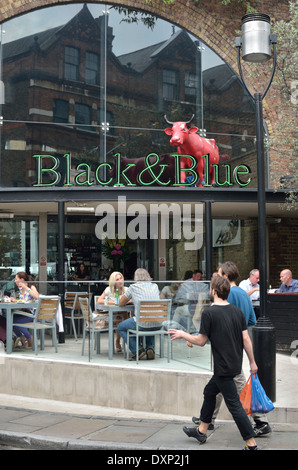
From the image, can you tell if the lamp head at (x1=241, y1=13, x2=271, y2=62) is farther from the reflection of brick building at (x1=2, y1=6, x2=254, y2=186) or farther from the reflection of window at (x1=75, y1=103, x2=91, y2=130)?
the reflection of window at (x1=75, y1=103, x2=91, y2=130)

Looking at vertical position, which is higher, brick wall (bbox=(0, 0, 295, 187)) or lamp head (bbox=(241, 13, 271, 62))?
brick wall (bbox=(0, 0, 295, 187))

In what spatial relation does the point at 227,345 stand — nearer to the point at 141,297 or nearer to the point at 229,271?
the point at 229,271

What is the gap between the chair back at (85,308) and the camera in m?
8.98

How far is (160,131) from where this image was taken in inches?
579

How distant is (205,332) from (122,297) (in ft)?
9.68

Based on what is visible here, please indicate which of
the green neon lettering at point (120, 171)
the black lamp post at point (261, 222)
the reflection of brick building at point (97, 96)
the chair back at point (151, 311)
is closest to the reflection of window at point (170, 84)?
the reflection of brick building at point (97, 96)

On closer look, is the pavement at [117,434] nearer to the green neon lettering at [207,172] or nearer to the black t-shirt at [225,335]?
the black t-shirt at [225,335]

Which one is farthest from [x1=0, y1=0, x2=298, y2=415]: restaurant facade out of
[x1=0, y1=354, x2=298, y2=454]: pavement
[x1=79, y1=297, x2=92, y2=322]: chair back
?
[x1=0, y1=354, x2=298, y2=454]: pavement

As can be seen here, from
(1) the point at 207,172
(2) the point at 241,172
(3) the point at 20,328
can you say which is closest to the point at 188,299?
(3) the point at 20,328

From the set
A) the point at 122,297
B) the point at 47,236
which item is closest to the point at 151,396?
the point at 122,297

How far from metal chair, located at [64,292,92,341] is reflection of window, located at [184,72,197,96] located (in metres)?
7.52

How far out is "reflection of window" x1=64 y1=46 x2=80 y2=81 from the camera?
14383 mm

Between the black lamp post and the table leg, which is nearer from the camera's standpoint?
the black lamp post

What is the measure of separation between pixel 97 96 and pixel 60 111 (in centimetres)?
99
